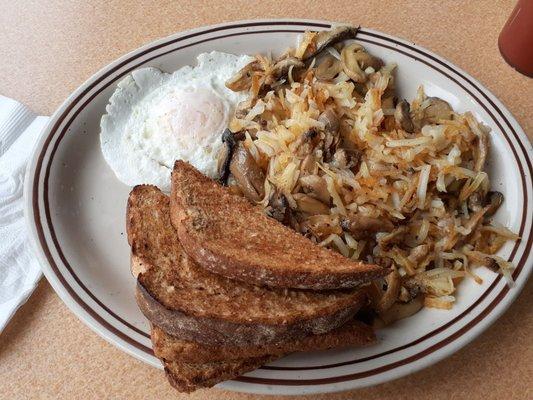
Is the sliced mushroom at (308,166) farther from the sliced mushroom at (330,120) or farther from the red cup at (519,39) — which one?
the red cup at (519,39)

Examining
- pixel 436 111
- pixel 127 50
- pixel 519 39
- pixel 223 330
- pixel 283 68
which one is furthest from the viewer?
pixel 127 50

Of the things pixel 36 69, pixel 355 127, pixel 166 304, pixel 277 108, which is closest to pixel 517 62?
pixel 355 127

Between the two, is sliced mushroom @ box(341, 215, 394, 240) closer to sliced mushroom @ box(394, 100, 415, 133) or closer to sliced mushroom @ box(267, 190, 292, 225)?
sliced mushroom @ box(267, 190, 292, 225)

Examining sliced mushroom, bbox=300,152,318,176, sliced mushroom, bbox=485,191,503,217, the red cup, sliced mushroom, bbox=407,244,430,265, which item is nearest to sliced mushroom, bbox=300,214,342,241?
sliced mushroom, bbox=300,152,318,176

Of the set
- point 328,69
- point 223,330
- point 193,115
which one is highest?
point 328,69

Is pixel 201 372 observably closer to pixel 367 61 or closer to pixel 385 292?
pixel 385 292

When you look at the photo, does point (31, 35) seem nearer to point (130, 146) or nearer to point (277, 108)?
point (130, 146)

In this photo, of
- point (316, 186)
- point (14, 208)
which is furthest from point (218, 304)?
point (14, 208)
